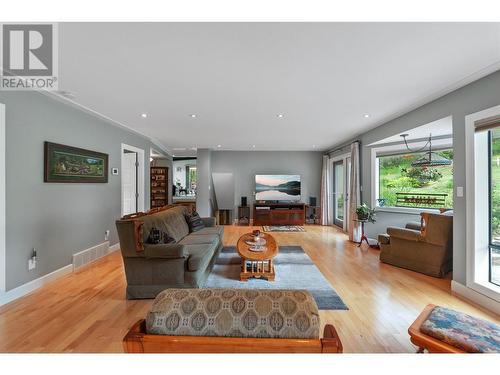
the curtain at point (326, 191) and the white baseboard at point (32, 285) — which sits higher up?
the curtain at point (326, 191)

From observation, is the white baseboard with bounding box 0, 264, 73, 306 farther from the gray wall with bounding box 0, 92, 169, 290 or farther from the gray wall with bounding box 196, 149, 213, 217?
the gray wall with bounding box 196, 149, 213, 217

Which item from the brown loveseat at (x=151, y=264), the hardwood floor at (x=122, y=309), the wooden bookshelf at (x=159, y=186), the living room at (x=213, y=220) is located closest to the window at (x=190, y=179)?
the wooden bookshelf at (x=159, y=186)

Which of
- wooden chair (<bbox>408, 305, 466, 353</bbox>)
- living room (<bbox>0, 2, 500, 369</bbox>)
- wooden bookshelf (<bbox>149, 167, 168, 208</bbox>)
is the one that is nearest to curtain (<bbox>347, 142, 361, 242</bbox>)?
living room (<bbox>0, 2, 500, 369</bbox>)

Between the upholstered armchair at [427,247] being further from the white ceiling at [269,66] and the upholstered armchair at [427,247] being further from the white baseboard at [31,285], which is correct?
the white baseboard at [31,285]

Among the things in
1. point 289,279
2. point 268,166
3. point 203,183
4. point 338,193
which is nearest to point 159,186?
point 203,183

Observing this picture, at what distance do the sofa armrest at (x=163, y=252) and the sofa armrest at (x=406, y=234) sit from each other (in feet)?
10.7

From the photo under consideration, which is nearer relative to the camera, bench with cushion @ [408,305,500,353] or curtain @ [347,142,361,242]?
bench with cushion @ [408,305,500,353]

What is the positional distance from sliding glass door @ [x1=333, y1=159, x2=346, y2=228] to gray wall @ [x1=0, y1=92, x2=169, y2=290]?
6039 mm

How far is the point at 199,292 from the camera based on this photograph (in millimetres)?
873

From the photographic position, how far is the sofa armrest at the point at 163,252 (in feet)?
8.39

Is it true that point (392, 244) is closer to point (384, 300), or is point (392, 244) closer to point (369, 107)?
point (384, 300)

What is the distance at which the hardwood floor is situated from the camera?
6.22ft

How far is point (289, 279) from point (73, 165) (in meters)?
3.55
